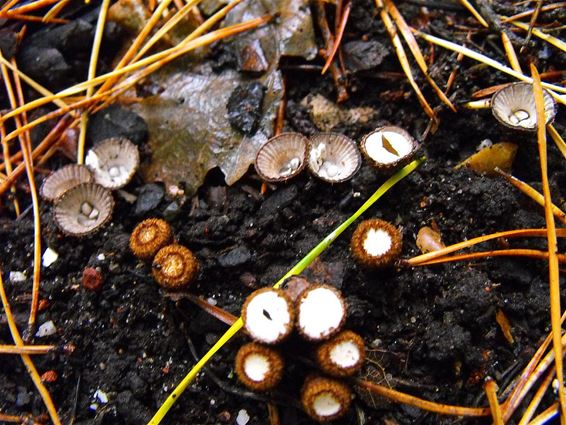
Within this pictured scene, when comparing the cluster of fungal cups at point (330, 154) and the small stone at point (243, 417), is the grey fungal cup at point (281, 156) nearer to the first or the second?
the cluster of fungal cups at point (330, 154)

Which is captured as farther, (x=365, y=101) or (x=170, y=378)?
(x=365, y=101)

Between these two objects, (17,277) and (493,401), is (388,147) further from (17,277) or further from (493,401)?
(17,277)

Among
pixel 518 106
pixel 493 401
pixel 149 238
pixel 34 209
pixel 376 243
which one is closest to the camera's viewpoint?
pixel 493 401

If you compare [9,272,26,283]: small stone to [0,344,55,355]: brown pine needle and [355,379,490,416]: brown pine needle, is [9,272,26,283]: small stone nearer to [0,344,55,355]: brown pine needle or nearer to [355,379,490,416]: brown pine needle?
[0,344,55,355]: brown pine needle

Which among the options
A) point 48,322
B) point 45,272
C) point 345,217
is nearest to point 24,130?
point 45,272

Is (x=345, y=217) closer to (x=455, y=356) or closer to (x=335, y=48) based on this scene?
(x=455, y=356)

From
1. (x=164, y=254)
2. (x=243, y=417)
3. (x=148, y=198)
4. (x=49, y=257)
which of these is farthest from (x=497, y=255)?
(x=49, y=257)

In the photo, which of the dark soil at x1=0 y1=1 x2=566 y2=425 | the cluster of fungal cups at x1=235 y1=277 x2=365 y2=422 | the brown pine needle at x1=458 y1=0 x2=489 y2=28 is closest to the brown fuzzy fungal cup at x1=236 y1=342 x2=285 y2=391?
the cluster of fungal cups at x1=235 y1=277 x2=365 y2=422
